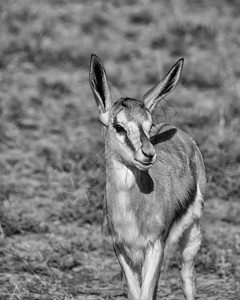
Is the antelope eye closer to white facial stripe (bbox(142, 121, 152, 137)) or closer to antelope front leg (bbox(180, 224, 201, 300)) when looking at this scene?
white facial stripe (bbox(142, 121, 152, 137))

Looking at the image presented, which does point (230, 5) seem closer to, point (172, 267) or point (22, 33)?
point (22, 33)

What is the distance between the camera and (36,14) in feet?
52.0

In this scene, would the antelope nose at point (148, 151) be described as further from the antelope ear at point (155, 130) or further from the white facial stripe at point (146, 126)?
the antelope ear at point (155, 130)

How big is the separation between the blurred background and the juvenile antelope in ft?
4.04

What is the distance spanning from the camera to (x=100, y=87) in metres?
6.73

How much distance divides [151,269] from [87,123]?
5.97 meters

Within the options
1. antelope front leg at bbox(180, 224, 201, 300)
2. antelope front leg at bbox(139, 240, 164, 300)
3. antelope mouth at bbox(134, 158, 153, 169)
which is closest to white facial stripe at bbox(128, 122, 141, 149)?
antelope mouth at bbox(134, 158, 153, 169)

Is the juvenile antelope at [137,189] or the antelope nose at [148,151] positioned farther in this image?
the juvenile antelope at [137,189]

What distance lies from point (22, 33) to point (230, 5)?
14.5 ft

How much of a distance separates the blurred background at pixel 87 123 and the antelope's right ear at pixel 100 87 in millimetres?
1760

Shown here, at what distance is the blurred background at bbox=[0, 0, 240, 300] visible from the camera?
8586 mm

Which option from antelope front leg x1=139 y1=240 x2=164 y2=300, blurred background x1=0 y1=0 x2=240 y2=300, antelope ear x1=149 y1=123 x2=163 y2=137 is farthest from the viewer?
blurred background x1=0 y1=0 x2=240 y2=300

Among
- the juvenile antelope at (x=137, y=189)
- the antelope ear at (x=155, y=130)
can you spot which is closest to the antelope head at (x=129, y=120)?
the juvenile antelope at (x=137, y=189)

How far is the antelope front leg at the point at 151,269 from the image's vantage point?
6613mm
